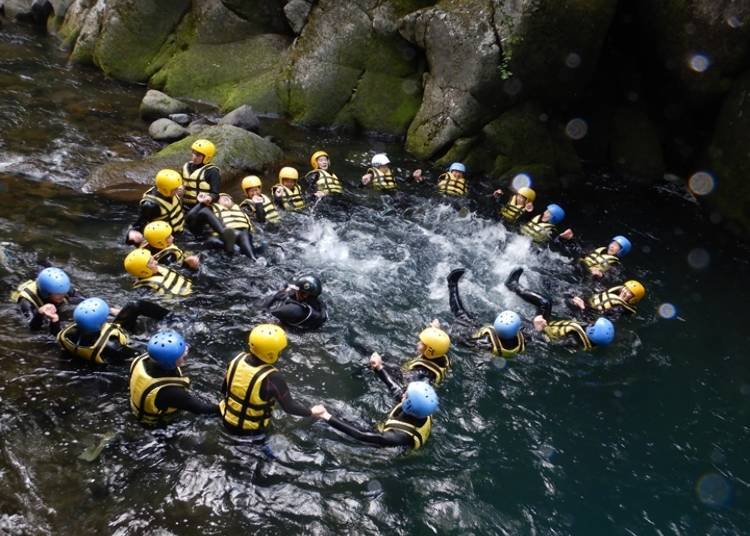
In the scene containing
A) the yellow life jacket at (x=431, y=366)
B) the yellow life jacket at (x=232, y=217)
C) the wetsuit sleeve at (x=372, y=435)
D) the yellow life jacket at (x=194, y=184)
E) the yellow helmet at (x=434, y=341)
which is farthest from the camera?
the yellow life jacket at (x=194, y=184)

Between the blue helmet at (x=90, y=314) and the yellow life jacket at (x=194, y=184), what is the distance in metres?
4.30

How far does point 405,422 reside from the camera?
5762 millimetres

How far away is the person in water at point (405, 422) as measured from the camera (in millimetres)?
5500

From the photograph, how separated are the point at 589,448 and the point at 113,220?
8.78 m

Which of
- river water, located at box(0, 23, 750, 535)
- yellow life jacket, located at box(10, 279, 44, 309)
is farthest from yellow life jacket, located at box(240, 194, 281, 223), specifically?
yellow life jacket, located at box(10, 279, 44, 309)

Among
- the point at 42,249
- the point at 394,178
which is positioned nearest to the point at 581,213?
the point at 394,178

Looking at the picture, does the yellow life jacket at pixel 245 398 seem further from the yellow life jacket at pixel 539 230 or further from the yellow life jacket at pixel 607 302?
the yellow life jacket at pixel 539 230

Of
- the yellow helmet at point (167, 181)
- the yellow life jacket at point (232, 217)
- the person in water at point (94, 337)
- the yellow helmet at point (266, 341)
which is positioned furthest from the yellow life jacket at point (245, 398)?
the yellow helmet at point (167, 181)

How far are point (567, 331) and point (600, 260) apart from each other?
10.3ft

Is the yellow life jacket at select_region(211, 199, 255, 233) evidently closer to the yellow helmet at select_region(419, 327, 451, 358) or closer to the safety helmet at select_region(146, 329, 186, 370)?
the safety helmet at select_region(146, 329, 186, 370)

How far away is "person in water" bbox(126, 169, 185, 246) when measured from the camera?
28.5 ft

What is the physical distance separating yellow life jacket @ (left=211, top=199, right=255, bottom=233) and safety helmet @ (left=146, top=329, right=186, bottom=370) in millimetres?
4235

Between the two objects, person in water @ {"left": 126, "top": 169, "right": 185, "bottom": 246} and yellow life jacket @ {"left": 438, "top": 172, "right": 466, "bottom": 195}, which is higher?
yellow life jacket @ {"left": 438, "top": 172, "right": 466, "bottom": 195}

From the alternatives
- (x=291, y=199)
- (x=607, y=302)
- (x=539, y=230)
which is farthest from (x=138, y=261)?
(x=539, y=230)
